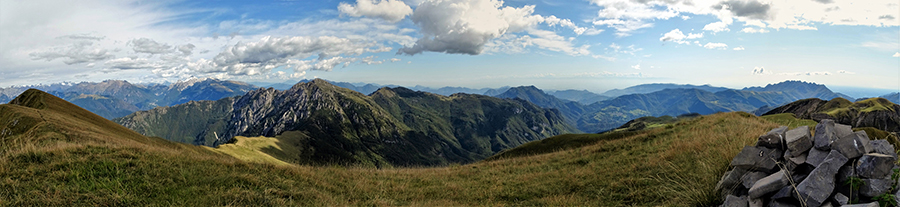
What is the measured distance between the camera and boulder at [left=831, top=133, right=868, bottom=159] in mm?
7012

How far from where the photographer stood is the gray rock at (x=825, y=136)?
7.47m

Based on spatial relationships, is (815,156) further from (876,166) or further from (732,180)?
(732,180)

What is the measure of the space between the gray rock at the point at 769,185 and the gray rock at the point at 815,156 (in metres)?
0.64

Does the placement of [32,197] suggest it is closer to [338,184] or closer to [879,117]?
[338,184]

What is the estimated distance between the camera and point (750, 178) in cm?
842

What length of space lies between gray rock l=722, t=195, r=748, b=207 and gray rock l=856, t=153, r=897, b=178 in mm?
1951

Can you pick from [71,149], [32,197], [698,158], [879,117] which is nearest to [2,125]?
A: [71,149]

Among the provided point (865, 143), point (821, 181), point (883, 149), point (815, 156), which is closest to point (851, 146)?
point (865, 143)

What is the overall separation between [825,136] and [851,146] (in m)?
0.50

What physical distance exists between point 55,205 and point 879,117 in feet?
812

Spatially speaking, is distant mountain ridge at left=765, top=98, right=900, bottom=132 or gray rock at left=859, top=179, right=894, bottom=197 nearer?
gray rock at left=859, top=179, right=894, bottom=197

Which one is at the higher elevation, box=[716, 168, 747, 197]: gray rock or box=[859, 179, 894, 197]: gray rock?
box=[859, 179, 894, 197]: gray rock

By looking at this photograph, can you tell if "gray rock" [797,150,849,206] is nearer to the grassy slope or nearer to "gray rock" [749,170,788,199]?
"gray rock" [749,170,788,199]

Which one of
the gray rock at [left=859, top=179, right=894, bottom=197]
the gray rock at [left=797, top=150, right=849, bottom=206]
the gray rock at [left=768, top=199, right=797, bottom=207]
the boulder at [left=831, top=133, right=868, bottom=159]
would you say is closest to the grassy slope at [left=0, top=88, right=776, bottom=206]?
the gray rock at [left=768, top=199, right=797, bottom=207]
